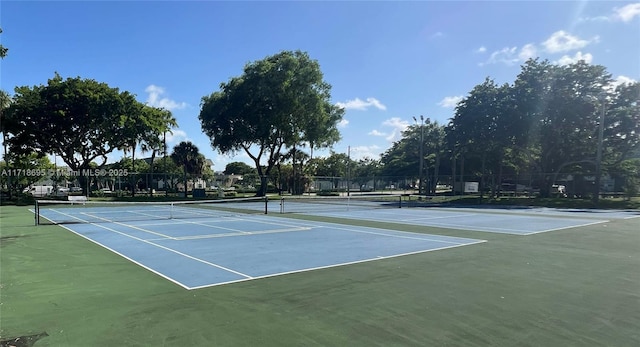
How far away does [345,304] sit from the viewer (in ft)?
18.5

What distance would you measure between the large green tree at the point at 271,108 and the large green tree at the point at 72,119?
24.8ft

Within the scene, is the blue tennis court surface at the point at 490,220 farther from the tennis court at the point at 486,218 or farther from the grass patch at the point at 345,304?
the grass patch at the point at 345,304

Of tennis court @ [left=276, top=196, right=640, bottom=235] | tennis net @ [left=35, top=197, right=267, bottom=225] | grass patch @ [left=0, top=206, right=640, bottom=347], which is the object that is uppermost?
tennis net @ [left=35, top=197, right=267, bottom=225]

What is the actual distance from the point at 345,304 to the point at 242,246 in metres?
5.46

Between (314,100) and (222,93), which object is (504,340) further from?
(222,93)

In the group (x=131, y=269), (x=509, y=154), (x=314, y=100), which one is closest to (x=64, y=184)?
(x=314, y=100)

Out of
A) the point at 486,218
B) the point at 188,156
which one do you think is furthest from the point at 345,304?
the point at 188,156

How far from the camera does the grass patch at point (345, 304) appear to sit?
14.6ft

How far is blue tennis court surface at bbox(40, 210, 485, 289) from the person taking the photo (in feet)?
25.5

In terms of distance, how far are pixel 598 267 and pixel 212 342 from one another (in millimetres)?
7936

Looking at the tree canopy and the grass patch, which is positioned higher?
the tree canopy

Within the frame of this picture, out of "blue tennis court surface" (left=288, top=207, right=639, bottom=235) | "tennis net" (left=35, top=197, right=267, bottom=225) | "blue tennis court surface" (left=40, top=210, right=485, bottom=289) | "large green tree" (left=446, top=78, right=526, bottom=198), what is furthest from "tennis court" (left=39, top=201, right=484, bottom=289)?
"large green tree" (left=446, top=78, right=526, bottom=198)

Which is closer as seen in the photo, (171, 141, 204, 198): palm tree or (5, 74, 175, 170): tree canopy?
(5, 74, 175, 170): tree canopy

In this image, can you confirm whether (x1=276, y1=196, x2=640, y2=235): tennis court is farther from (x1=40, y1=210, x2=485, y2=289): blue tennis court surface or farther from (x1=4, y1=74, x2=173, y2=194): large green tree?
(x1=4, y1=74, x2=173, y2=194): large green tree
